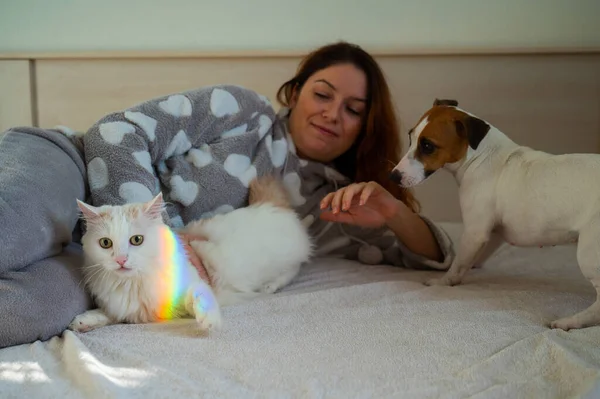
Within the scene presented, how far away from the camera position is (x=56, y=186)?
1.07 meters

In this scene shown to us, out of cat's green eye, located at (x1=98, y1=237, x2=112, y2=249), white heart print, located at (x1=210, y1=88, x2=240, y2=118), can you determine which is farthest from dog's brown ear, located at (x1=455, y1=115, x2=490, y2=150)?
cat's green eye, located at (x1=98, y1=237, x2=112, y2=249)

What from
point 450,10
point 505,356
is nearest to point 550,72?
point 450,10

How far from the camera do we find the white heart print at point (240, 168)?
143 centimetres

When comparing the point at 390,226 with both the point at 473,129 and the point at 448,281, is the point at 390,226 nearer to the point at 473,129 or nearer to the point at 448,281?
the point at 448,281

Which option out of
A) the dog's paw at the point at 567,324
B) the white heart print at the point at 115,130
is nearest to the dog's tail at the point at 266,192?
the white heart print at the point at 115,130

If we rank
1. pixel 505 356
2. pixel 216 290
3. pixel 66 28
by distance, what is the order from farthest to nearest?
pixel 66 28, pixel 216 290, pixel 505 356

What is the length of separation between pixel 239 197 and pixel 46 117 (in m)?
1.23

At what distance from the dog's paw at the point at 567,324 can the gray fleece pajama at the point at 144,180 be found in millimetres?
554

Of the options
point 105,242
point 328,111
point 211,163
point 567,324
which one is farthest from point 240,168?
point 567,324

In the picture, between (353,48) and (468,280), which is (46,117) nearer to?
(353,48)

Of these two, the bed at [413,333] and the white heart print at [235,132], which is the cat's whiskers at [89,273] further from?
the white heart print at [235,132]

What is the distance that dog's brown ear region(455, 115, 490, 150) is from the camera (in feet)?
4.05

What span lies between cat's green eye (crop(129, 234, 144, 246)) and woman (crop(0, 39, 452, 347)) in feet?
0.45

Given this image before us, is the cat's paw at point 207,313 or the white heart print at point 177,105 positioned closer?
the cat's paw at point 207,313
